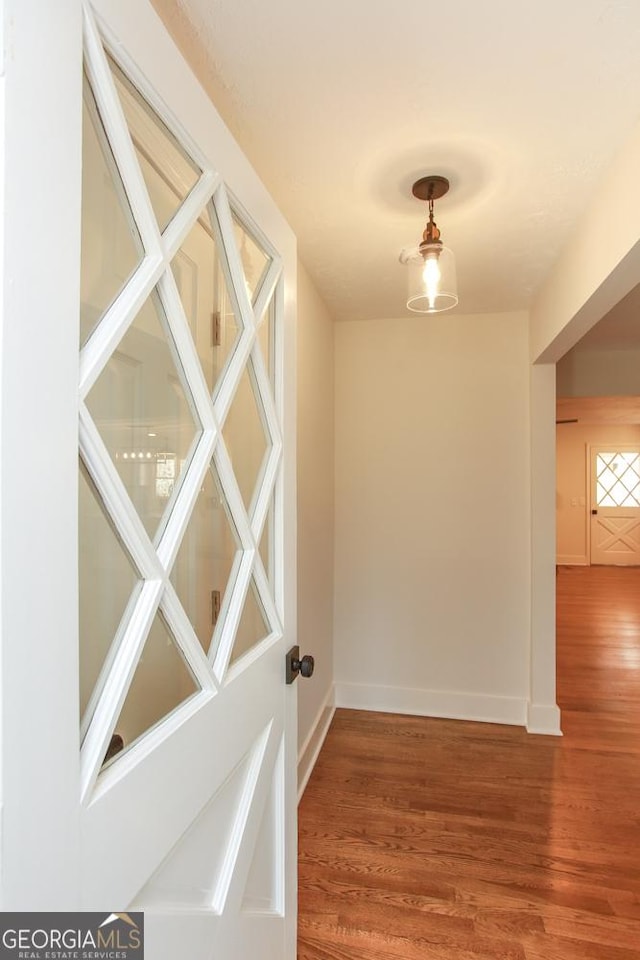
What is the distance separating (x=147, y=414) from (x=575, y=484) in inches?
356

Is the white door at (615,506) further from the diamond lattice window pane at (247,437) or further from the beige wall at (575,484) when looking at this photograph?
the diamond lattice window pane at (247,437)

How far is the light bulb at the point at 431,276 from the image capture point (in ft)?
5.58

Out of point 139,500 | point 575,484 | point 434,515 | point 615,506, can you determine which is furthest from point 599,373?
point 615,506

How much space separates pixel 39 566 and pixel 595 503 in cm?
951

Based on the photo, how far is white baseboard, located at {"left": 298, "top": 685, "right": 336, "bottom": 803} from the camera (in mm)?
2312

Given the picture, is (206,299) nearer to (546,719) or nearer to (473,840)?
(473,840)

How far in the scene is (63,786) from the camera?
55 centimetres

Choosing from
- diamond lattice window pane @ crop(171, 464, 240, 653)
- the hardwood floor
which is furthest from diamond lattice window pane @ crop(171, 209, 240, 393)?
the hardwood floor

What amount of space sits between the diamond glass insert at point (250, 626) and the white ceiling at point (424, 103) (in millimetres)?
1234

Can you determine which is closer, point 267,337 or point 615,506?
point 267,337

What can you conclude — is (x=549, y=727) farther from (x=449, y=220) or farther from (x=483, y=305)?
(x=449, y=220)

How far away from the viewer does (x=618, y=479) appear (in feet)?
27.8

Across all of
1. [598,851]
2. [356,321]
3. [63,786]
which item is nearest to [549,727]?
[598,851]

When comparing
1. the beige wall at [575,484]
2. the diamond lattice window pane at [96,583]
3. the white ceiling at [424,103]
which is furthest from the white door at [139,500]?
the beige wall at [575,484]
